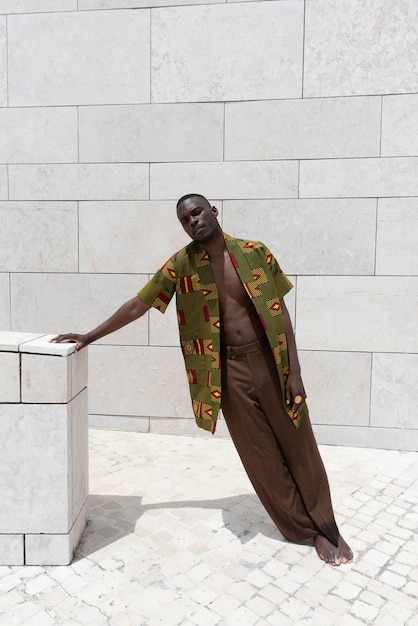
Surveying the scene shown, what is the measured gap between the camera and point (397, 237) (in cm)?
459

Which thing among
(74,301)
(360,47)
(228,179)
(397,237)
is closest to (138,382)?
(74,301)

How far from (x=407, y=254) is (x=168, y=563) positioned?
3584 millimetres

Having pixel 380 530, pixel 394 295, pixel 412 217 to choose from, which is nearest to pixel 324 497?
pixel 380 530

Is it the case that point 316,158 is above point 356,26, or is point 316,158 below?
below

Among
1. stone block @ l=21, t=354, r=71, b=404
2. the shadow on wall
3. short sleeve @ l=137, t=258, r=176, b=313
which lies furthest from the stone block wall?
stone block @ l=21, t=354, r=71, b=404

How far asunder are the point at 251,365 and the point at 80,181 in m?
3.22

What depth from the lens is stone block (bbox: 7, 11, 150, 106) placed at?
482 cm

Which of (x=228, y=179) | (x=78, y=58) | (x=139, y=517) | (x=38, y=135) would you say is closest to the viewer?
(x=139, y=517)

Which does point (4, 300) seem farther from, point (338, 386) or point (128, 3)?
point (338, 386)

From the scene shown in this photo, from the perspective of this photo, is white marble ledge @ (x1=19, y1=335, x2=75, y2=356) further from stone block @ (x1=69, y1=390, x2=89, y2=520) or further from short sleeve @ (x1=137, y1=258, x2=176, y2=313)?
short sleeve @ (x1=137, y1=258, x2=176, y2=313)

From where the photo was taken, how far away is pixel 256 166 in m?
4.72

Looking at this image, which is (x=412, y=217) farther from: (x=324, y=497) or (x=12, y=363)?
(x=12, y=363)

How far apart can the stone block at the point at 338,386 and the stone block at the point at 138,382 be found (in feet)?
4.41

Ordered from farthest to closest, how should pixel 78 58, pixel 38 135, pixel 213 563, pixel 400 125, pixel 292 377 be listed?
pixel 38 135 < pixel 78 58 < pixel 400 125 < pixel 292 377 < pixel 213 563
